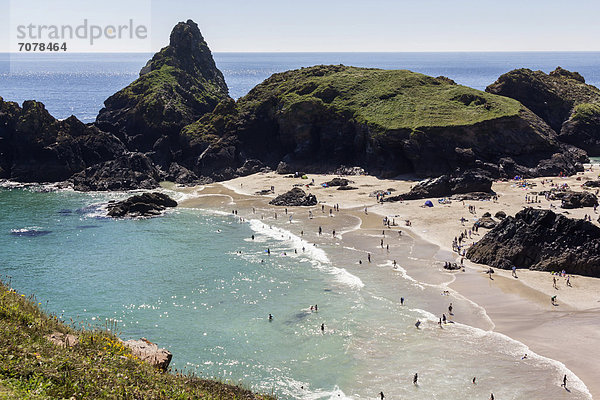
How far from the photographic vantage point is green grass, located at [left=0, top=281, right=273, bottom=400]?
15.0 m

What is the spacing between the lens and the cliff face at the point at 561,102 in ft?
350

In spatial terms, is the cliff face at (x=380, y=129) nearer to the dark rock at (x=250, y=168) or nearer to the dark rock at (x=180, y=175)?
the dark rock at (x=250, y=168)

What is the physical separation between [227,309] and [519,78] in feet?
323

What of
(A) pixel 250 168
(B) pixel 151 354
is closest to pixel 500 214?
(A) pixel 250 168

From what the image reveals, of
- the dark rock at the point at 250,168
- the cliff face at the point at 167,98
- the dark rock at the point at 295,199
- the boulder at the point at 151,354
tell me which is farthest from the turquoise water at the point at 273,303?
the cliff face at the point at 167,98

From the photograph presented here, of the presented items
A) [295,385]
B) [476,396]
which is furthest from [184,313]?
[476,396]

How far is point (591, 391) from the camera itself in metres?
29.9

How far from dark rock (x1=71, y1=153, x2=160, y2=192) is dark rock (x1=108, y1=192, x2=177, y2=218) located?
46.2 feet

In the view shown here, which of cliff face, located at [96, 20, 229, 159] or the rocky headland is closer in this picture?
the rocky headland

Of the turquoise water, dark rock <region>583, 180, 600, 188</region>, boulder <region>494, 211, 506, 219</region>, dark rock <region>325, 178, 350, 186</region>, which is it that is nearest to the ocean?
the turquoise water

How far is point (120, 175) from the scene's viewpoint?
94.1m

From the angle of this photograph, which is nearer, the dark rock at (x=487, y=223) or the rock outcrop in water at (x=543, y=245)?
the rock outcrop in water at (x=543, y=245)

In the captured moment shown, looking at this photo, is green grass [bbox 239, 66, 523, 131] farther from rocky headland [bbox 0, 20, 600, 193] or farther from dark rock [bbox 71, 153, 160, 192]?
dark rock [bbox 71, 153, 160, 192]

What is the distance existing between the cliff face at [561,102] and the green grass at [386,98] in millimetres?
11547
